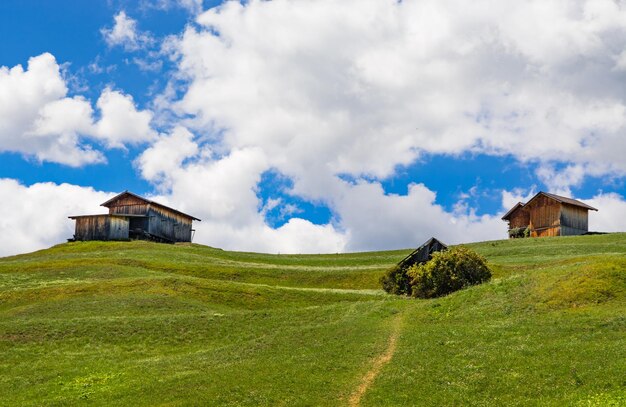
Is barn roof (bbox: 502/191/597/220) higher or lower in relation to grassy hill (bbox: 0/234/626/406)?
higher

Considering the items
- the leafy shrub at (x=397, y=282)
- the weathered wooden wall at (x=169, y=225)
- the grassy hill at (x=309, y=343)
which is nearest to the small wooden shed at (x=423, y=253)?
the leafy shrub at (x=397, y=282)

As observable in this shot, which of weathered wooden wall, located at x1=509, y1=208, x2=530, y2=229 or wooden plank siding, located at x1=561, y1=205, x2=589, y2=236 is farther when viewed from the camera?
weathered wooden wall, located at x1=509, y1=208, x2=530, y2=229

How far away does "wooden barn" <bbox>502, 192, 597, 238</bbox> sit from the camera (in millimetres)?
124125

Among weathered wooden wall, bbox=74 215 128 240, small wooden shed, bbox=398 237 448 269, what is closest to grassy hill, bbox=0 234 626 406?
small wooden shed, bbox=398 237 448 269

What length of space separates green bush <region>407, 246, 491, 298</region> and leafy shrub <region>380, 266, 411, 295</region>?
562 cm

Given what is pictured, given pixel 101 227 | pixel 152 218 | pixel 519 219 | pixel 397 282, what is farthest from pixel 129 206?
pixel 519 219

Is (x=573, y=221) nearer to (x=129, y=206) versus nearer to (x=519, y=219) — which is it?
(x=519, y=219)

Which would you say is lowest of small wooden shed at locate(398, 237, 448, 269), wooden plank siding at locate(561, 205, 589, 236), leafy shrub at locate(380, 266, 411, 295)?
leafy shrub at locate(380, 266, 411, 295)

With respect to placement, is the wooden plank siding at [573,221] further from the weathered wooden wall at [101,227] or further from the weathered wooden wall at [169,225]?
the weathered wooden wall at [101,227]

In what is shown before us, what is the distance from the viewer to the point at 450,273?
209 feet

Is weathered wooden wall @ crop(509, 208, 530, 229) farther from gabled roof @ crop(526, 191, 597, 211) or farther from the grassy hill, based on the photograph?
the grassy hill

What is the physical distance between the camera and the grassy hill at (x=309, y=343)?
30281 millimetres

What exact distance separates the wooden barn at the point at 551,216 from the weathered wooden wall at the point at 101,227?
81836mm

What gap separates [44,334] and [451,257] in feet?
127
